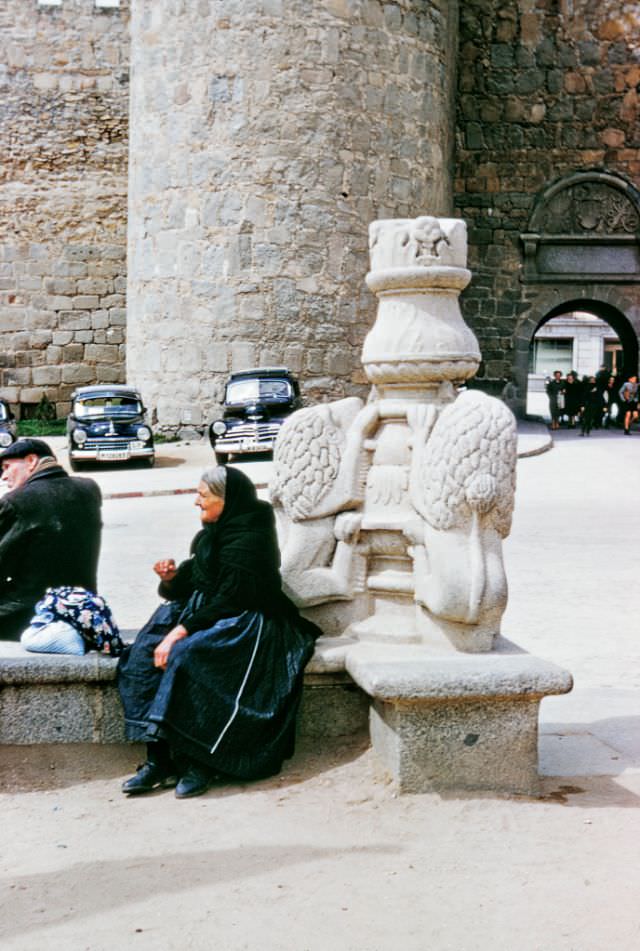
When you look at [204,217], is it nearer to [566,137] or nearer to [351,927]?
[566,137]

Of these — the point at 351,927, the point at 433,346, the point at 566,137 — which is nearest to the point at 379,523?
the point at 433,346

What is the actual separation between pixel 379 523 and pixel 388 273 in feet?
3.33

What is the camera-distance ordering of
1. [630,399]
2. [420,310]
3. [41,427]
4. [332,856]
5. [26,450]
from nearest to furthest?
1. [332,856]
2. [420,310]
3. [26,450]
4. [41,427]
5. [630,399]

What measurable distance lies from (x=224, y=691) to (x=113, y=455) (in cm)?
1410

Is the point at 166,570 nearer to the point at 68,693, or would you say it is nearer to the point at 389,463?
the point at 68,693

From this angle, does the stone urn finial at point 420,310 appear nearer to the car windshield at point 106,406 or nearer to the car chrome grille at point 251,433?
the car chrome grille at point 251,433

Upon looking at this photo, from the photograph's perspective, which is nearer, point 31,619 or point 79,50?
point 31,619

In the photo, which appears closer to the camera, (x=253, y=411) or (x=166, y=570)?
(x=166, y=570)

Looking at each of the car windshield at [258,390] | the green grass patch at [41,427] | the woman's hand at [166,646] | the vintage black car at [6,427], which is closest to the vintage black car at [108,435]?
the vintage black car at [6,427]

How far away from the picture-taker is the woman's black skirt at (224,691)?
4.44 meters

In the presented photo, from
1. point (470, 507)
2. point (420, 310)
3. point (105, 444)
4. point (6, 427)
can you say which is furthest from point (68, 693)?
point (6, 427)

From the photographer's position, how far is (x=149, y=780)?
450cm

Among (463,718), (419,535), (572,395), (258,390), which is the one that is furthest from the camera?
(572,395)

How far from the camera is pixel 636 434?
25531 millimetres
